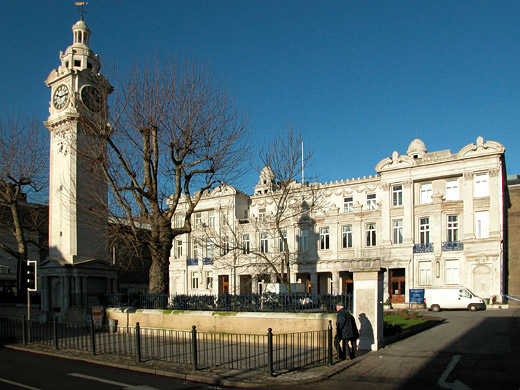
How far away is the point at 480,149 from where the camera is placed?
3831 centimetres

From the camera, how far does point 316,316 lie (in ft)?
48.0

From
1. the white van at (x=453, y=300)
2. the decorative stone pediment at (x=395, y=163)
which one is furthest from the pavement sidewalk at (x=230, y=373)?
the decorative stone pediment at (x=395, y=163)

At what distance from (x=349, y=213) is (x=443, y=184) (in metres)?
8.84

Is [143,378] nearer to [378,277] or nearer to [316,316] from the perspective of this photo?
[316,316]

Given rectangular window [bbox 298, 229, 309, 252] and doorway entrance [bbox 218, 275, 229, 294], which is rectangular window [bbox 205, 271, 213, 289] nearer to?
doorway entrance [bbox 218, 275, 229, 294]

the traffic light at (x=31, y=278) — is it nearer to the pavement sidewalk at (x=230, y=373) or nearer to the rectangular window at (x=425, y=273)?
the pavement sidewalk at (x=230, y=373)

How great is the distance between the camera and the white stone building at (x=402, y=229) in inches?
1485

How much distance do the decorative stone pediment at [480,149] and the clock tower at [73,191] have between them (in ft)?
92.7

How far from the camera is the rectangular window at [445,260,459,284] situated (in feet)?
127

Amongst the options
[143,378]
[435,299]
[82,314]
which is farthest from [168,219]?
[435,299]

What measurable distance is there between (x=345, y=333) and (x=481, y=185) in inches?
1207

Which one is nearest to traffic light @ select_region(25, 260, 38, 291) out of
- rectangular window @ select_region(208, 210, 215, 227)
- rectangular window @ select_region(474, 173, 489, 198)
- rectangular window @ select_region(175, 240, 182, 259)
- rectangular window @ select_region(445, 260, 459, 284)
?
rectangular window @ select_region(445, 260, 459, 284)

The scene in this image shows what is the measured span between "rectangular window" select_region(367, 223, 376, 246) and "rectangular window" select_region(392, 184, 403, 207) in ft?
9.56

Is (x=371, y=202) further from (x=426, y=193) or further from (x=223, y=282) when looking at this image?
(x=223, y=282)
